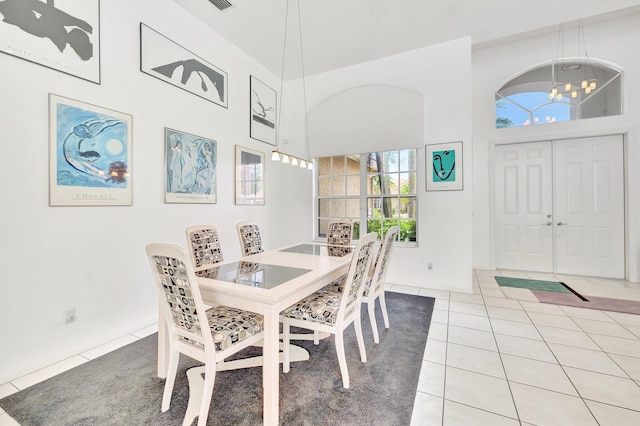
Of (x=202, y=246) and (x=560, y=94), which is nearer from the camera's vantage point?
(x=202, y=246)

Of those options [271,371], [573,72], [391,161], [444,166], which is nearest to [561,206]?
[573,72]

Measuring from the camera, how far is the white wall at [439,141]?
3836 mm

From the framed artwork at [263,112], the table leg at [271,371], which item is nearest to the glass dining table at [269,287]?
the table leg at [271,371]

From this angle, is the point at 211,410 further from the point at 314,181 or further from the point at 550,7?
the point at 550,7

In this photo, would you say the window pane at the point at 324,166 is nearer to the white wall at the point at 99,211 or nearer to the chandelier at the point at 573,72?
the white wall at the point at 99,211

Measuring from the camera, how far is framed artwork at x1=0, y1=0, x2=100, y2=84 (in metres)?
1.96

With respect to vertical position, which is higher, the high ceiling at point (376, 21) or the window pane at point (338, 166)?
the high ceiling at point (376, 21)

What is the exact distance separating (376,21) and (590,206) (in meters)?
4.43

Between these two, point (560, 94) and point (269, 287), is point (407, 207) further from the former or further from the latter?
point (269, 287)

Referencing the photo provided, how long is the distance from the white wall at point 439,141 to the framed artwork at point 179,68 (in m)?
2.32

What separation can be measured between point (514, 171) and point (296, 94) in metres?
4.19

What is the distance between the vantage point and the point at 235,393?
1.79m

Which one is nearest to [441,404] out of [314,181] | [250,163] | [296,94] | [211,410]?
[211,410]

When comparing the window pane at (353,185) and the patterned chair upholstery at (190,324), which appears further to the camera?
the window pane at (353,185)
